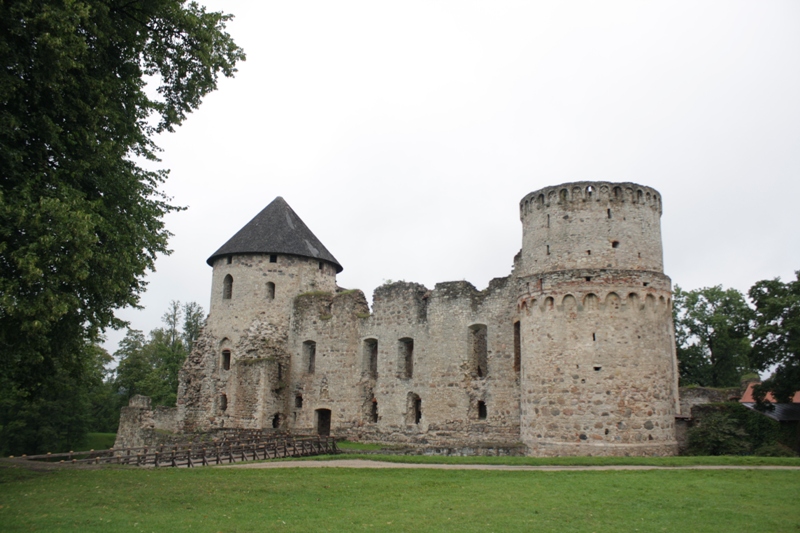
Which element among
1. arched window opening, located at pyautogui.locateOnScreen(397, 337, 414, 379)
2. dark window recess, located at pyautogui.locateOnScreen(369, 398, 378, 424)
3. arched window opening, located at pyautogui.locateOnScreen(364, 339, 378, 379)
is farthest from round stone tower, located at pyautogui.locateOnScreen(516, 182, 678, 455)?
arched window opening, located at pyautogui.locateOnScreen(364, 339, 378, 379)

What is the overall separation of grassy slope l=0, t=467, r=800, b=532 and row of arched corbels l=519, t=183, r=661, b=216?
389 inches

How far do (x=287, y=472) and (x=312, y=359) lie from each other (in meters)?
14.1

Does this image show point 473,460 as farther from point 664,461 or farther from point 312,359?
point 312,359

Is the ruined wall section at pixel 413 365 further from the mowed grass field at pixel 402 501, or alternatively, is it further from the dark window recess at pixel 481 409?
the mowed grass field at pixel 402 501

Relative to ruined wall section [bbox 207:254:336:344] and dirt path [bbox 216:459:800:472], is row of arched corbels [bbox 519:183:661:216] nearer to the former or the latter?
dirt path [bbox 216:459:800:472]

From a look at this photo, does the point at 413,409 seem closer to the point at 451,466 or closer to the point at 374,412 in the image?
the point at 374,412

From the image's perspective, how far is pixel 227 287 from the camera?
32.7 meters

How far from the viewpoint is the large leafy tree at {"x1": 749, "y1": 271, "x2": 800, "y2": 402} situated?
75.7ft

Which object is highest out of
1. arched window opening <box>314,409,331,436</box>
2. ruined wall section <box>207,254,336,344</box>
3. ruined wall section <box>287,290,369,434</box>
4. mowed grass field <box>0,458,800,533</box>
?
ruined wall section <box>207,254,336,344</box>

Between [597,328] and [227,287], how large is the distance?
1903 cm

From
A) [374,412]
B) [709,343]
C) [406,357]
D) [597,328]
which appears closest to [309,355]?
[374,412]

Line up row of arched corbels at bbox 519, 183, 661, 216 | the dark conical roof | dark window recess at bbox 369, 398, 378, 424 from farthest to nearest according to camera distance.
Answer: the dark conical roof
dark window recess at bbox 369, 398, 378, 424
row of arched corbels at bbox 519, 183, 661, 216

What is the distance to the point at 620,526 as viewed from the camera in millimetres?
10617

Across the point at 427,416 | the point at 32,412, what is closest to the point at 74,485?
the point at 427,416
